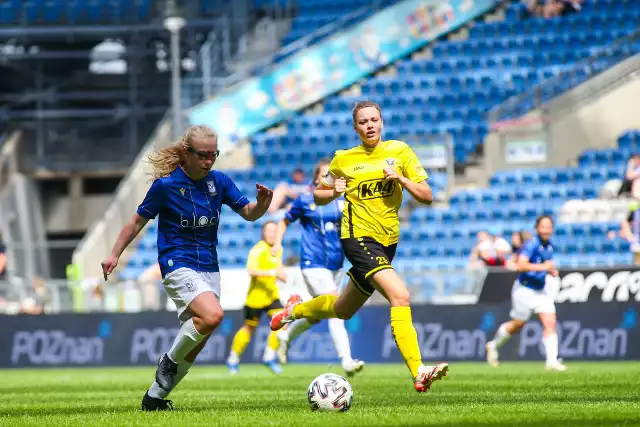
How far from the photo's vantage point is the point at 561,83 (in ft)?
97.2

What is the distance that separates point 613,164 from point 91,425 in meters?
21.1

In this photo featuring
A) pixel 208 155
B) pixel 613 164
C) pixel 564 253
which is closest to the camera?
pixel 208 155

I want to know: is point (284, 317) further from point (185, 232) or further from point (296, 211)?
point (296, 211)

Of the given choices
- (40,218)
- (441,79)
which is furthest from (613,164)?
(40,218)

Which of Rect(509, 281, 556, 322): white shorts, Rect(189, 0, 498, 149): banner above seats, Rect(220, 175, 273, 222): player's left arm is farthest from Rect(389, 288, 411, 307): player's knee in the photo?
Rect(189, 0, 498, 149): banner above seats

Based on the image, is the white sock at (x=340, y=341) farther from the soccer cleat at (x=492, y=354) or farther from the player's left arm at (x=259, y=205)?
the player's left arm at (x=259, y=205)

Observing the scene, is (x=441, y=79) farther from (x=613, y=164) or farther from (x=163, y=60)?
(x=163, y=60)

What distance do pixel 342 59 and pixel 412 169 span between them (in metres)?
23.1

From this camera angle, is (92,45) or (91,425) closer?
(91,425)

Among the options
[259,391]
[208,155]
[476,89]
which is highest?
[476,89]

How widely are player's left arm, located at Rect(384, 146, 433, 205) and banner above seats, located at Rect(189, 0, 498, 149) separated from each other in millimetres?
22211

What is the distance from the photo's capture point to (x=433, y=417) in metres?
8.76

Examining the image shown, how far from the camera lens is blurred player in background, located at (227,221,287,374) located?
18.1 metres

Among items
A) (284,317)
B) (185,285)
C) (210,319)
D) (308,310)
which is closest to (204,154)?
(185,285)
